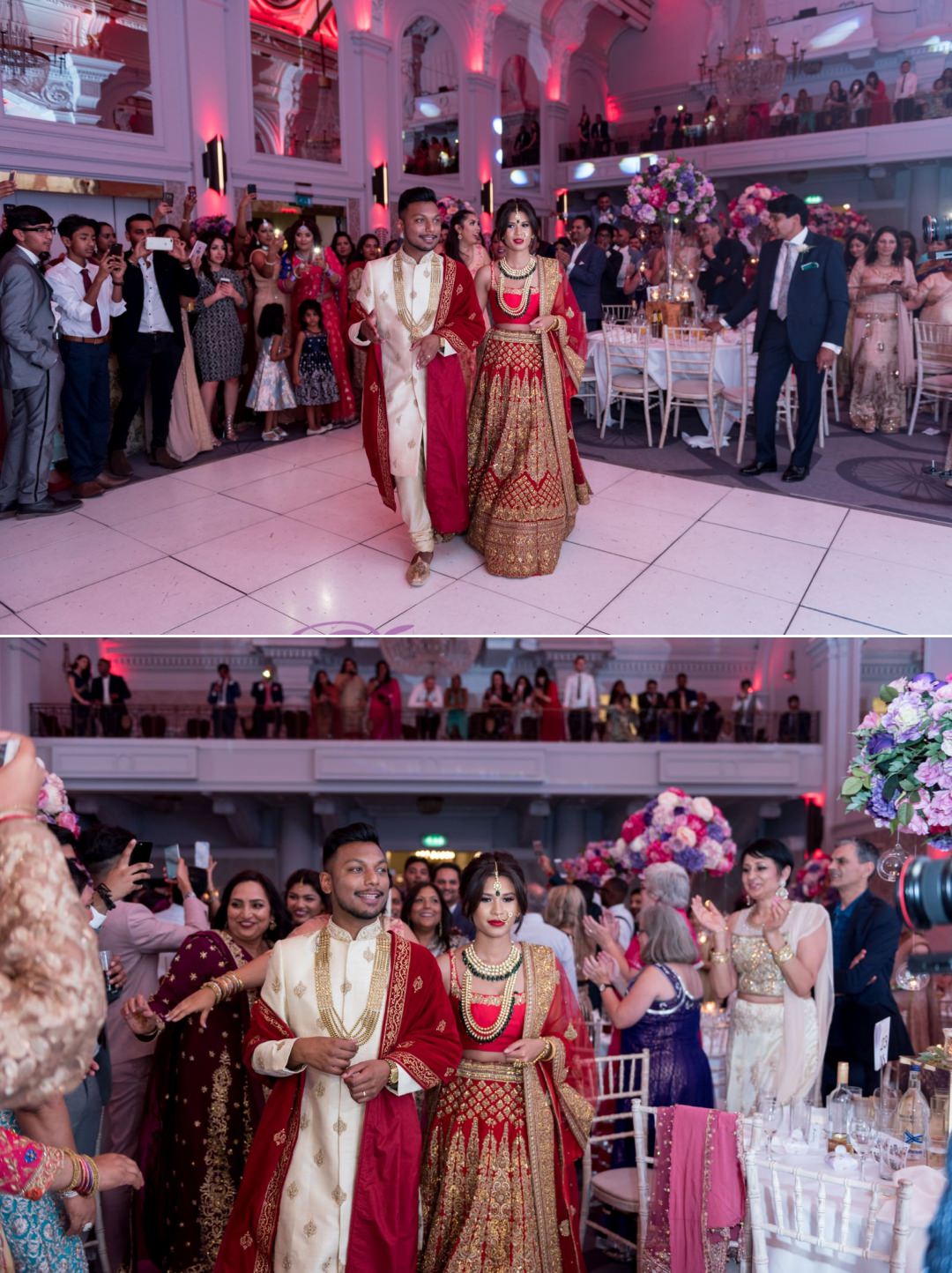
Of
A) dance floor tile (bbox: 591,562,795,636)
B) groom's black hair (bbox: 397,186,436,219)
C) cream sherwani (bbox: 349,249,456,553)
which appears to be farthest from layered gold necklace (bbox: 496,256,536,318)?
dance floor tile (bbox: 591,562,795,636)

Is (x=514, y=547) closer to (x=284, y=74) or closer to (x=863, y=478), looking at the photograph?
(x=863, y=478)

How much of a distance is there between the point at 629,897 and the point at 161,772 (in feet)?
17.7

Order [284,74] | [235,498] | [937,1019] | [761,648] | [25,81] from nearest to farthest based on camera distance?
[937,1019]
[235,498]
[25,81]
[284,74]
[761,648]

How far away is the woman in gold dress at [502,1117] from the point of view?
255 centimetres

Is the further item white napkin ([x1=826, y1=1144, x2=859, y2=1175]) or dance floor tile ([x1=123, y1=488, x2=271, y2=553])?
dance floor tile ([x1=123, y1=488, x2=271, y2=553])

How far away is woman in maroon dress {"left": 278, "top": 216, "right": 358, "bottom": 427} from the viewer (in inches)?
302

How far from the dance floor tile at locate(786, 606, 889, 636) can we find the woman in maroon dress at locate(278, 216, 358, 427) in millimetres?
4462

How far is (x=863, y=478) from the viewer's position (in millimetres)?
6457

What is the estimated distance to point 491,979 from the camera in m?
2.64

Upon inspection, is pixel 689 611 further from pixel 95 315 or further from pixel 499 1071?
pixel 95 315

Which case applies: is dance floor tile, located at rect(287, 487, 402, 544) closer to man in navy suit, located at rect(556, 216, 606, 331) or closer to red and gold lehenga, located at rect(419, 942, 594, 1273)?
red and gold lehenga, located at rect(419, 942, 594, 1273)

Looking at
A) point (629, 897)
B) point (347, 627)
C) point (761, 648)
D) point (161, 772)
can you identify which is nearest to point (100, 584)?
point (347, 627)

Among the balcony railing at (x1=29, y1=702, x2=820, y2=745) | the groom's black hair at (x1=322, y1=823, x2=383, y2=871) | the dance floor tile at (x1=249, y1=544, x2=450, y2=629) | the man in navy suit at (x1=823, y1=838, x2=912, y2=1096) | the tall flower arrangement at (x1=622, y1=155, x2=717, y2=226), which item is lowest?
the balcony railing at (x1=29, y1=702, x2=820, y2=745)

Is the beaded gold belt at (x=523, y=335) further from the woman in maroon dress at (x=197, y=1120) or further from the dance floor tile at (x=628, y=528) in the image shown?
A: the woman in maroon dress at (x=197, y=1120)
